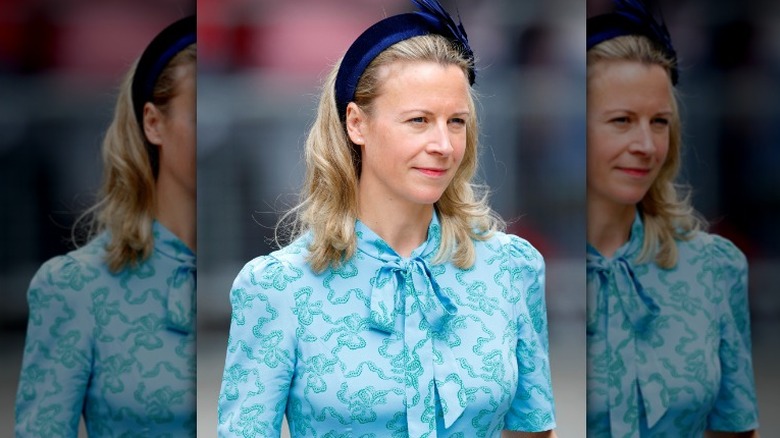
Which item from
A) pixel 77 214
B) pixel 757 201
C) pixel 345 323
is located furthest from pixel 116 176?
pixel 757 201

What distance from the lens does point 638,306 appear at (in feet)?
12.1

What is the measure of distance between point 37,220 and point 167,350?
0.67 meters

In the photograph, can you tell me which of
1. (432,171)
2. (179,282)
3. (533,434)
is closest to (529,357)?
(533,434)

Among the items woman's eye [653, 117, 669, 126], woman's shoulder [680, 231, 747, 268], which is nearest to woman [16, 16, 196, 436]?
woman's eye [653, 117, 669, 126]

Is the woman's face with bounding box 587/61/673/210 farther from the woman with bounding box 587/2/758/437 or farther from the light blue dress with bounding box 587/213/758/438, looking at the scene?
the light blue dress with bounding box 587/213/758/438

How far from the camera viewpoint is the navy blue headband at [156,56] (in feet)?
11.7

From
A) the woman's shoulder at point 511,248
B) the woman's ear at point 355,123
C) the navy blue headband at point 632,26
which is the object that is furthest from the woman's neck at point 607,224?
the woman's ear at point 355,123

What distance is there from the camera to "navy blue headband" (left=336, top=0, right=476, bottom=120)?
109 inches

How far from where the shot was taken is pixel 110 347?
140 inches

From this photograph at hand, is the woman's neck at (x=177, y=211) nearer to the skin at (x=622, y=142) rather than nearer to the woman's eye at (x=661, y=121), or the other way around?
the skin at (x=622, y=142)

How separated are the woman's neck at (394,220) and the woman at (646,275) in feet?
3.50

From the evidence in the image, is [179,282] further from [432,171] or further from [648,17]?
[648,17]

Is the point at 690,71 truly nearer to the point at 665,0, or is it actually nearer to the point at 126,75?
the point at 665,0

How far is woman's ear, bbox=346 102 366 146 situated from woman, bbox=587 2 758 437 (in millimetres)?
1202
